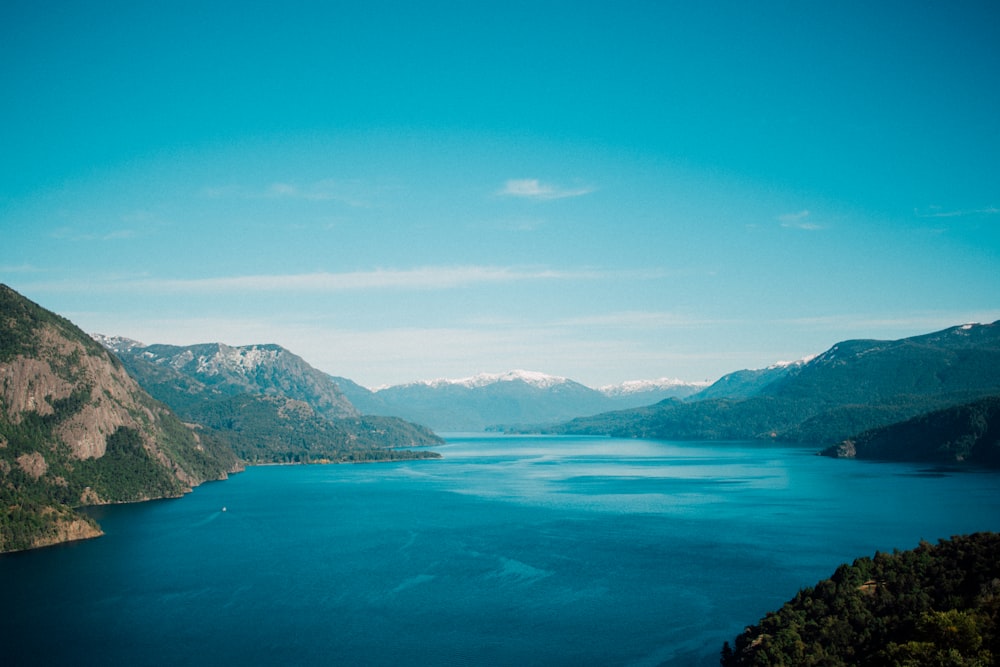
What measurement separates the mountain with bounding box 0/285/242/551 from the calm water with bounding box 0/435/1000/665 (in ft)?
33.9

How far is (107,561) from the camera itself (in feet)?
347

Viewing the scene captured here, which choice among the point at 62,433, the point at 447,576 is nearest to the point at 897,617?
the point at 447,576

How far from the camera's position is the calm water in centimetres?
7081

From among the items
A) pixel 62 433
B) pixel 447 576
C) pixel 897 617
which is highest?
pixel 62 433

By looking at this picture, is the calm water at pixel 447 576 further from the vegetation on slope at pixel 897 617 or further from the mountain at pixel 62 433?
the mountain at pixel 62 433

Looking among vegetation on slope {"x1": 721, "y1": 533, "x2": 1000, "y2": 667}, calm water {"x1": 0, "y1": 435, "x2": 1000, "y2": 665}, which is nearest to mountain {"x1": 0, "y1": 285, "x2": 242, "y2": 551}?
calm water {"x1": 0, "y1": 435, "x2": 1000, "y2": 665}

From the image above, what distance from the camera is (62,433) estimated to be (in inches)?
6462

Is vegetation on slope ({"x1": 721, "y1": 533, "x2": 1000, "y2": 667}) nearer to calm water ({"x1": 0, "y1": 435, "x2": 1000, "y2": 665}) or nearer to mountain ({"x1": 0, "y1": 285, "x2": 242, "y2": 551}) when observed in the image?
calm water ({"x1": 0, "y1": 435, "x2": 1000, "y2": 665})

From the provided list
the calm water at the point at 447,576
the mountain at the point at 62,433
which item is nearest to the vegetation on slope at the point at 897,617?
the calm water at the point at 447,576

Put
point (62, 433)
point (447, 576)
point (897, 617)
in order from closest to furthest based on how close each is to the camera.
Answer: point (897, 617) → point (447, 576) → point (62, 433)

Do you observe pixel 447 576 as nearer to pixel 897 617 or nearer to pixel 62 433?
pixel 897 617

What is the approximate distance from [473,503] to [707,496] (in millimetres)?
52469

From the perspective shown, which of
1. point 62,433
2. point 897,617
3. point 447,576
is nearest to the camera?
point 897,617

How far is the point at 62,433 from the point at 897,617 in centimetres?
16310
